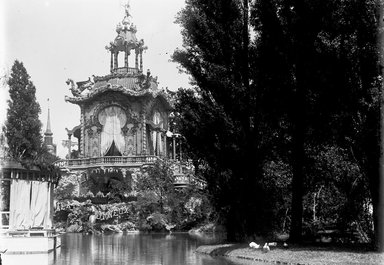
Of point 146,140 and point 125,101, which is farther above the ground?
point 125,101

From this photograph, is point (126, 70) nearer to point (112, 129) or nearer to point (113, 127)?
point (113, 127)

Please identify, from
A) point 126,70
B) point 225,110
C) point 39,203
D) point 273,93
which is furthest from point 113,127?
point 273,93

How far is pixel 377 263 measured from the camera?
1542 centimetres

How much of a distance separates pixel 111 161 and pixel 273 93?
34.5 metres

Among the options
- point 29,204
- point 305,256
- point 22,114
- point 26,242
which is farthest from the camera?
point 22,114

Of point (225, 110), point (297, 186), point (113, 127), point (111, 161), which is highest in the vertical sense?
point (113, 127)

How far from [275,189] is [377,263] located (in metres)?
9.13

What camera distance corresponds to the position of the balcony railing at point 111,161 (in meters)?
53.2

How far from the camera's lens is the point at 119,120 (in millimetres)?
55781

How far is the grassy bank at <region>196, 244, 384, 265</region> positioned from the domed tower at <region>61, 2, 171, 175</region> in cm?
3405

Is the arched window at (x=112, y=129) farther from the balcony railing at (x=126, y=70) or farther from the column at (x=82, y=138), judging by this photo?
the balcony railing at (x=126, y=70)

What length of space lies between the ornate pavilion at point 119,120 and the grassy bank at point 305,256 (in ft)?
110

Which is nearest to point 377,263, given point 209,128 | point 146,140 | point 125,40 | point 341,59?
point 341,59

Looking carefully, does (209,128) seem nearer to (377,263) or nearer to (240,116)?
(240,116)
